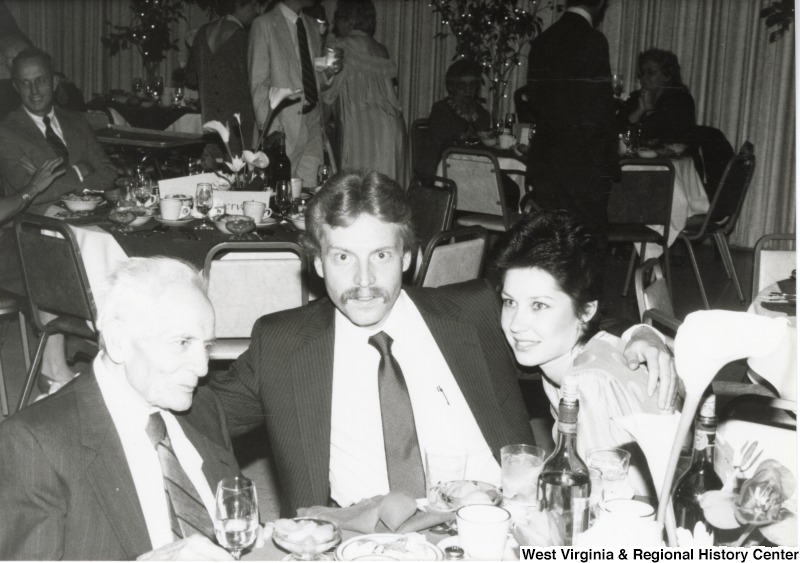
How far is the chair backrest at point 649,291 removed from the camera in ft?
8.80

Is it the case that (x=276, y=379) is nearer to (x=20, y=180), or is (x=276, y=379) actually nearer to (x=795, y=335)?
(x=795, y=335)

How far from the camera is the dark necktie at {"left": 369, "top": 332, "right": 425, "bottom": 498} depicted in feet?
6.46

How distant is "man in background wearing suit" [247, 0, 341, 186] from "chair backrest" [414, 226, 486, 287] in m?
2.08

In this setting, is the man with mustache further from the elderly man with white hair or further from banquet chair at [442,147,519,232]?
banquet chair at [442,147,519,232]

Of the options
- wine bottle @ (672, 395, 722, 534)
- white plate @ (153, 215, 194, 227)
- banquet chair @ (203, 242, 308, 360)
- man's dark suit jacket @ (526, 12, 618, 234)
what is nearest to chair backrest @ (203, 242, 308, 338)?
banquet chair @ (203, 242, 308, 360)

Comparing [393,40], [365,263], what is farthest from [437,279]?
[393,40]

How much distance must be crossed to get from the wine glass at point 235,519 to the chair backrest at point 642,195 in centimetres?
436

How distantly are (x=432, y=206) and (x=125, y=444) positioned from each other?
277 cm

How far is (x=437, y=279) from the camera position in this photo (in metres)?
3.33

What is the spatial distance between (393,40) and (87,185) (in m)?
5.90

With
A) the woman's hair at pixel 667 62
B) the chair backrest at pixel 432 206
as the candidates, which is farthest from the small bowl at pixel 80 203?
the woman's hair at pixel 667 62

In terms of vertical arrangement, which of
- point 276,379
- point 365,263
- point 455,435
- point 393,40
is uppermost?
point 393,40

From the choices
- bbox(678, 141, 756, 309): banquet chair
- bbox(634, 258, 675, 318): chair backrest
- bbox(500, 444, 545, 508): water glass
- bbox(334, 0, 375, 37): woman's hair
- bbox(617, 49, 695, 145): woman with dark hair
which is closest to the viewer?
bbox(500, 444, 545, 508): water glass

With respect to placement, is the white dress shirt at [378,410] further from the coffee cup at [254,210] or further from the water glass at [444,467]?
the coffee cup at [254,210]
